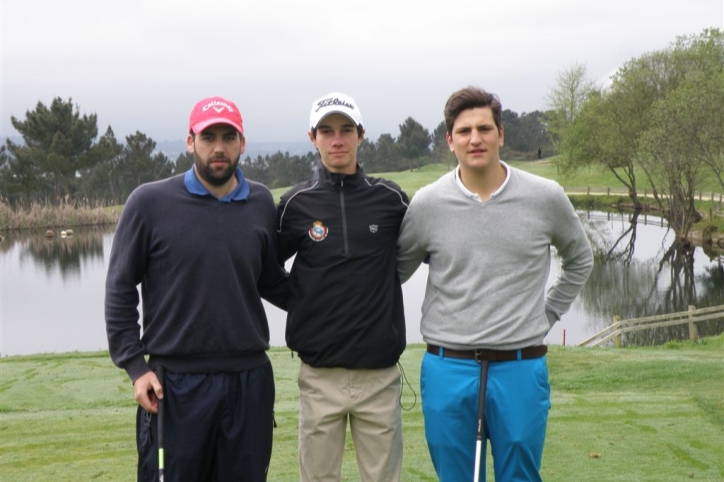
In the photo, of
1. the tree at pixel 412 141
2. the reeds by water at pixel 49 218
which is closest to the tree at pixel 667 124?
the reeds by water at pixel 49 218

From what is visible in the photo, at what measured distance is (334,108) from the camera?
13.4 ft

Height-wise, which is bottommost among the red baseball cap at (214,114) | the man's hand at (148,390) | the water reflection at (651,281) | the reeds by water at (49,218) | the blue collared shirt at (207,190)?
the water reflection at (651,281)

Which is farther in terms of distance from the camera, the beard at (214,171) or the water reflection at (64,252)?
the water reflection at (64,252)

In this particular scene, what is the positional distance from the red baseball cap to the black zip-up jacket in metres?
0.45

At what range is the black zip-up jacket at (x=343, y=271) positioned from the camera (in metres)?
4.02

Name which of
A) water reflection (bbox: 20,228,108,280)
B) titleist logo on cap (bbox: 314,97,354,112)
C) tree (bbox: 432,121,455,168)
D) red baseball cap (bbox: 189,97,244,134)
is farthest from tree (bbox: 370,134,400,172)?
red baseball cap (bbox: 189,97,244,134)

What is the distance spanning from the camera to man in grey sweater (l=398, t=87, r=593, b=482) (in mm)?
3852

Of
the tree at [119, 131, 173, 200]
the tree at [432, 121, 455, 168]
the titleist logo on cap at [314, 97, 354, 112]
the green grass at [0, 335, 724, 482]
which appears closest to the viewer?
the titleist logo on cap at [314, 97, 354, 112]

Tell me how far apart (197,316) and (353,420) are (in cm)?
95

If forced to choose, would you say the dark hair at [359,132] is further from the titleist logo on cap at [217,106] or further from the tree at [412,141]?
the tree at [412,141]

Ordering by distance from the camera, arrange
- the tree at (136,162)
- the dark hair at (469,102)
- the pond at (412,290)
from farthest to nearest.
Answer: the tree at (136,162) < the pond at (412,290) < the dark hair at (469,102)

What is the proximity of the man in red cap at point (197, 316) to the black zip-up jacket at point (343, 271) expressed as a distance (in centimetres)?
23

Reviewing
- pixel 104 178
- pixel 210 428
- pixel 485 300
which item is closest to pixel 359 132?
pixel 485 300

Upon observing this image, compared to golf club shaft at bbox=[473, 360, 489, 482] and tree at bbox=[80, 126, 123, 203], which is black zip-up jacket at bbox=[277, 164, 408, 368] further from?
tree at bbox=[80, 126, 123, 203]
